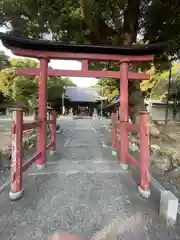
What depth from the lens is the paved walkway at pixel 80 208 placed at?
242 centimetres

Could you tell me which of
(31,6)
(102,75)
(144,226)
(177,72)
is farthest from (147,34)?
(177,72)

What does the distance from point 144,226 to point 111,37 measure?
29.5 feet

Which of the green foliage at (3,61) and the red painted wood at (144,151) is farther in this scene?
the green foliage at (3,61)

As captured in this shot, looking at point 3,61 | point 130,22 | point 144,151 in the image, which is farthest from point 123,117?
point 3,61

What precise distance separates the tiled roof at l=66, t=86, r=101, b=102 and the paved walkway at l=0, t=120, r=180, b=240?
2876cm

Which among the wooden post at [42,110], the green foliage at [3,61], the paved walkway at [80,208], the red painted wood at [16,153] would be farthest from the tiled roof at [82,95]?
the red painted wood at [16,153]

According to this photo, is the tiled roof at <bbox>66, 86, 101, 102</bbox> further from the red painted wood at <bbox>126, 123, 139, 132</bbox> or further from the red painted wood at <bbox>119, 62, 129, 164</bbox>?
the red painted wood at <bbox>126, 123, 139, 132</bbox>

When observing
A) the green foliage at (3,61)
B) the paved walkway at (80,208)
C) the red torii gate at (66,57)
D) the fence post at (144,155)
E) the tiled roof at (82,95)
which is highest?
the green foliage at (3,61)

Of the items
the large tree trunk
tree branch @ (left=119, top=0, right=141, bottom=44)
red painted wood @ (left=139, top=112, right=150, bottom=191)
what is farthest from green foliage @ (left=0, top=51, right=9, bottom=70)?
red painted wood @ (left=139, top=112, right=150, bottom=191)

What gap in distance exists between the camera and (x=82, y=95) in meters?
34.4

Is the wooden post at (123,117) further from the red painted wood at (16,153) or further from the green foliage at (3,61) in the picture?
the green foliage at (3,61)

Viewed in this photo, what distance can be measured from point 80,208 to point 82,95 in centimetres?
3195

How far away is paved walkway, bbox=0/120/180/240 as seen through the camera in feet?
7.93

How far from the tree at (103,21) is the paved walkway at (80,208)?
5.27m
